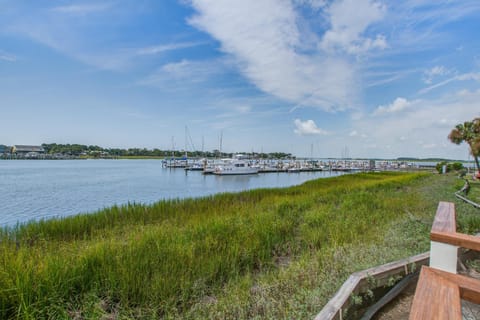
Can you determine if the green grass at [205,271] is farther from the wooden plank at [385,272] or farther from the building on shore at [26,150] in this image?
the building on shore at [26,150]

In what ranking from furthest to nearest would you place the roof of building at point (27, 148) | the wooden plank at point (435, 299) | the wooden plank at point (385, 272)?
the roof of building at point (27, 148), the wooden plank at point (385, 272), the wooden plank at point (435, 299)

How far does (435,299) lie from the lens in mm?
1395

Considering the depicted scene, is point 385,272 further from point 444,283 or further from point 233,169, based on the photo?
point 233,169

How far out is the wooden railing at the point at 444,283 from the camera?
129 centimetres

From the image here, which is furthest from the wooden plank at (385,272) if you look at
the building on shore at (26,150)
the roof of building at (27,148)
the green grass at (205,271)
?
the roof of building at (27,148)

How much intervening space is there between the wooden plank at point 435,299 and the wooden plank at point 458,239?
0.25 meters

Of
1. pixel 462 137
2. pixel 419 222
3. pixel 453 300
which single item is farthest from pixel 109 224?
pixel 462 137

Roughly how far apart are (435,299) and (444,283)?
8.9 inches

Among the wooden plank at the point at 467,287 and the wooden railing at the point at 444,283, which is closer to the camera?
the wooden railing at the point at 444,283

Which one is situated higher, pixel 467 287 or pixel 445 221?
pixel 445 221

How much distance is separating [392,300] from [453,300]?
3.33 feet

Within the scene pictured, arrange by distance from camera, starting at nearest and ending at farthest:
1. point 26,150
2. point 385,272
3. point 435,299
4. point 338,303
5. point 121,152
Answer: point 435,299, point 338,303, point 385,272, point 26,150, point 121,152

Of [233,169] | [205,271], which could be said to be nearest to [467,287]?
[205,271]

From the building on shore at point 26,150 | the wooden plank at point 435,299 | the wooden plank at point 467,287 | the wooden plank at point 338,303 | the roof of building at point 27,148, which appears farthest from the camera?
the roof of building at point 27,148
